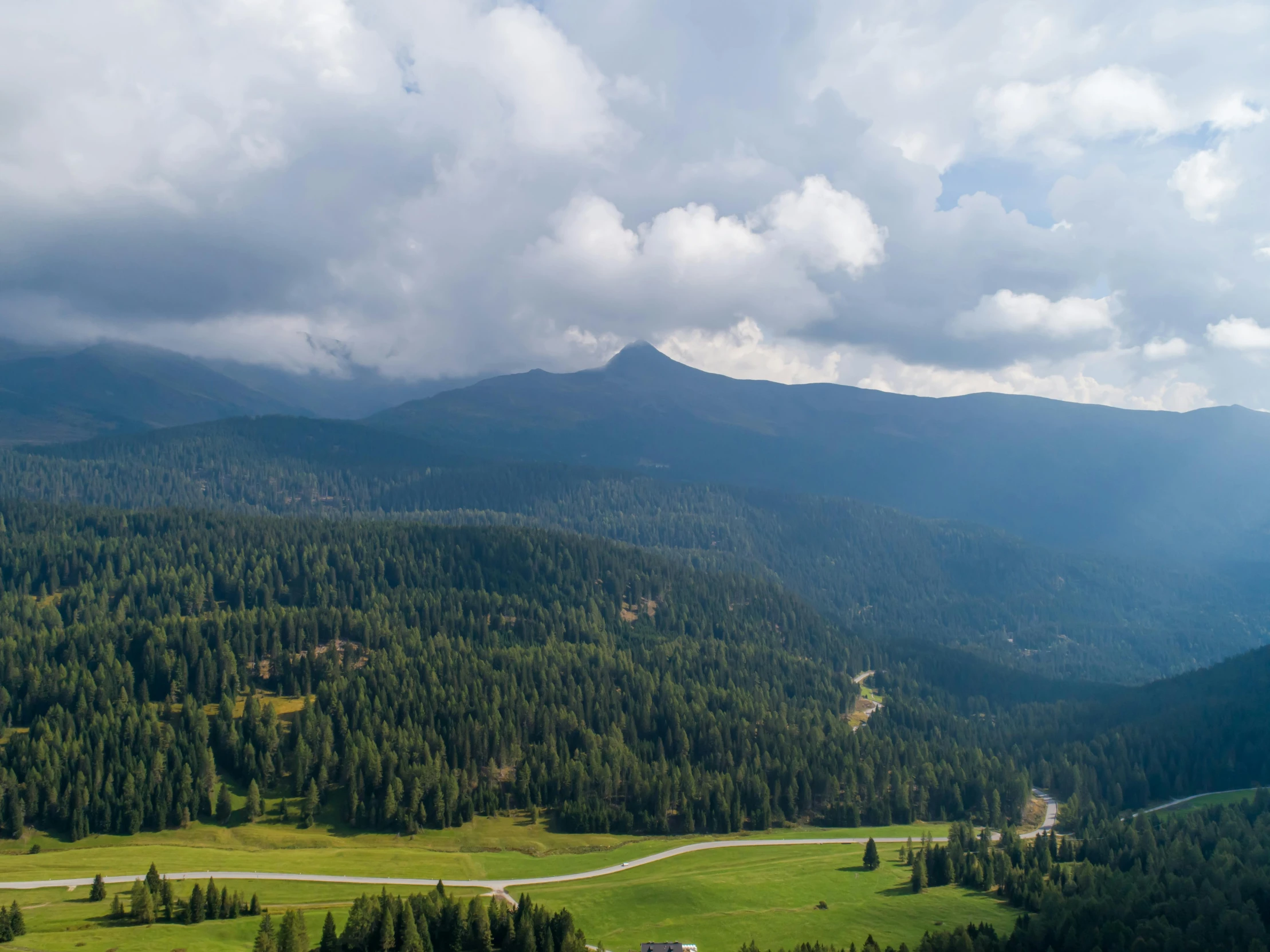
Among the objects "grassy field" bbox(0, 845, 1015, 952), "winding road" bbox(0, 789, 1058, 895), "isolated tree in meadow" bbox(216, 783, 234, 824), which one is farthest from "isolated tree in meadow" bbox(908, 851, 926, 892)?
"isolated tree in meadow" bbox(216, 783, 234, 824)

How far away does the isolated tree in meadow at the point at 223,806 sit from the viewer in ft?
546

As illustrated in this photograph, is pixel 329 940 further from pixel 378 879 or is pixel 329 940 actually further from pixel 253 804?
pixel 253 804

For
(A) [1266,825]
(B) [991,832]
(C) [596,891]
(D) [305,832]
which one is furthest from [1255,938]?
(D) [305,832]

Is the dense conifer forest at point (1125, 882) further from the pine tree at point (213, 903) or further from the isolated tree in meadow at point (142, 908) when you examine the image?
the isolated tree in meadow at point (142, 908)

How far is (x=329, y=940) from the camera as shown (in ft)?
331

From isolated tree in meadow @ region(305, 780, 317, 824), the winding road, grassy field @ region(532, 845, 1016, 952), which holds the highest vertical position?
isolated tree in meadow @ region(305, 780, 317, 824)

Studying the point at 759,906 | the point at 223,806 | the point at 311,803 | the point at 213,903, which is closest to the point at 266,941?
the point at 213,903

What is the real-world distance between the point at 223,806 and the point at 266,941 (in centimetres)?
8424

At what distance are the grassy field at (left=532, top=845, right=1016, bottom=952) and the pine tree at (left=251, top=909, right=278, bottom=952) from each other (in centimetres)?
4240

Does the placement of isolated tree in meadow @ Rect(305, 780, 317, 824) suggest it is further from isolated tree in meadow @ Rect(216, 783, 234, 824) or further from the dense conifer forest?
the dense conifer forest

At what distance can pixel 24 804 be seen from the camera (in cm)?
15350

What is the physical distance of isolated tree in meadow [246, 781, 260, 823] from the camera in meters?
168

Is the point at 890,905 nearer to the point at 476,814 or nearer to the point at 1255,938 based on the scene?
the point at 1255,938

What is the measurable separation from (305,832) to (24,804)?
46276mm
